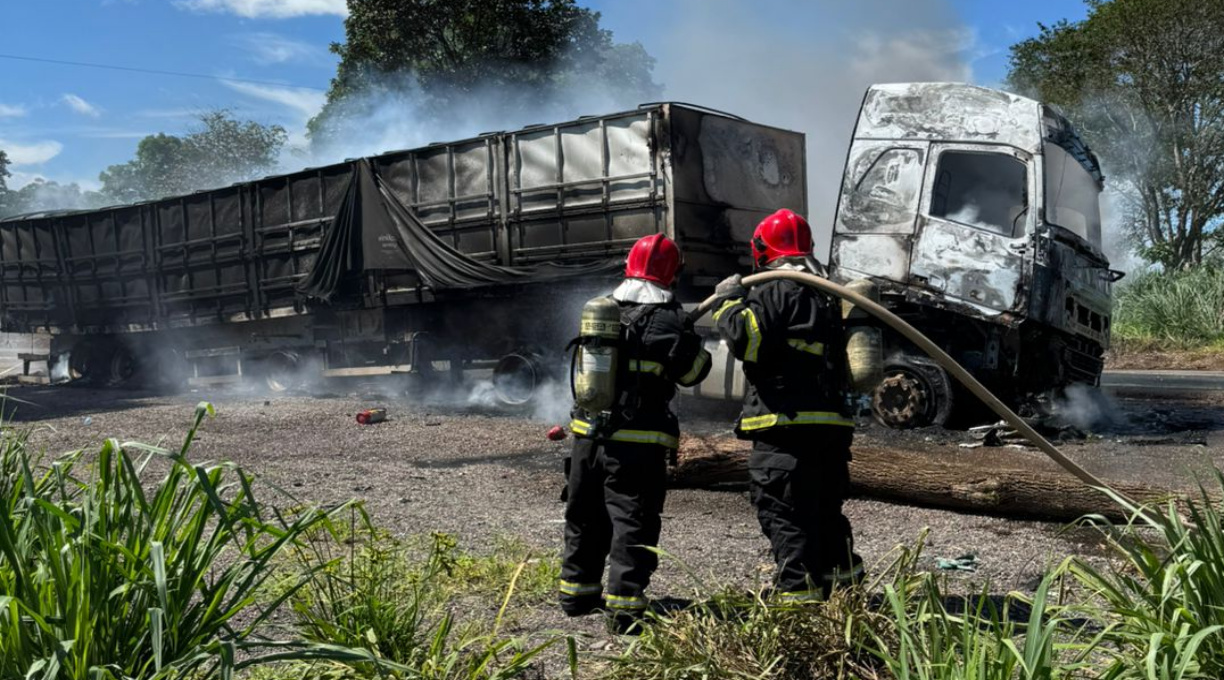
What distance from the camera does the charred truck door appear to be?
8625mm

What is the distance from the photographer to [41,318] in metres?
19.1

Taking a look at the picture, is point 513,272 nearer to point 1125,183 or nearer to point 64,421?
point 64,421

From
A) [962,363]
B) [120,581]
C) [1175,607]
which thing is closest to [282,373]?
[962,363]

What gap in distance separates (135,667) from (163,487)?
0.42m

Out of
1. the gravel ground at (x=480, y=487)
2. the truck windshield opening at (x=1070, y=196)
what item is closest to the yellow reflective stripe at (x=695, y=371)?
the gravel ground at (x=480, y=487)

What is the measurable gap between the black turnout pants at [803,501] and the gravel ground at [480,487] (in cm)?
28

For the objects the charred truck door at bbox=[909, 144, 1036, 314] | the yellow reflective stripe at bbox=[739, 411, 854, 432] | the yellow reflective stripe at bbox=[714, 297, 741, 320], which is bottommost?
the yellow reflective stripe at bbox=[739, 411, 854, 432]

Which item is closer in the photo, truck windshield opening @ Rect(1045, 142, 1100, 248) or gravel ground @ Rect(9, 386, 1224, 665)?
gravel ground @ Rect(9, 386, 1224, 665)

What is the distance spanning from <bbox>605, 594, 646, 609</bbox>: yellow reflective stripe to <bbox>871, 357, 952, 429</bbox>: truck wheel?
5828 mm

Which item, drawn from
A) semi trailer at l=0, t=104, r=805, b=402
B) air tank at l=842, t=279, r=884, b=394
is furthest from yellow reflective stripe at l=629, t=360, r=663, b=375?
semi trailer at l=0, t=104, r=805, b=402

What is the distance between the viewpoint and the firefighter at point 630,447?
162 inches

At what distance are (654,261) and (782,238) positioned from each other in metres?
0.54

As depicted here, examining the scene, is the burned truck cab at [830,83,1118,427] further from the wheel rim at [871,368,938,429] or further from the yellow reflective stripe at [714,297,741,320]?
the yellow reflective stripe at [714,297,741,320]

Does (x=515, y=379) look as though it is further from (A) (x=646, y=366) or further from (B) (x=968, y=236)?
(A) (x=646, y=366)
